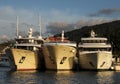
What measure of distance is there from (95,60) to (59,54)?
11297 millimetres

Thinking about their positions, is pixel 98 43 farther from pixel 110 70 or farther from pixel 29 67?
pixel 29 67

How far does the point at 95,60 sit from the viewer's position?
133 m

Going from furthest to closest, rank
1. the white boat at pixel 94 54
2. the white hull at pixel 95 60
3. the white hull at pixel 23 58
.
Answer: the white hull at pixel 23 58 < the white boat at pixel 94 54 < the white hull at pixel 95 60

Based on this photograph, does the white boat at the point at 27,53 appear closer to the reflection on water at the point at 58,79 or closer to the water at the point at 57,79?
the water at the point at 57,79

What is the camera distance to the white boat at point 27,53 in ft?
445

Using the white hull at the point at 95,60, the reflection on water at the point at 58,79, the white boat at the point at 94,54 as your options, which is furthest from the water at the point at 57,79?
the white boat at the point at 94,54

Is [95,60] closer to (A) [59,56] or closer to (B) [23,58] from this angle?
(A) [59,56]

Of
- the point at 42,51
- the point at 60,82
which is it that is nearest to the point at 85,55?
the point at 42,51

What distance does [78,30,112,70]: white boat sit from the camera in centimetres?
13323

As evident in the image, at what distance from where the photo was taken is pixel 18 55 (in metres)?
136

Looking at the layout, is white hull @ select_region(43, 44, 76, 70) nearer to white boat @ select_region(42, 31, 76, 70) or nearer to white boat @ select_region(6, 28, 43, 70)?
white boat @ select_region(42, 31, 76, 70)

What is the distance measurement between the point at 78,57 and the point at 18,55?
1861cm

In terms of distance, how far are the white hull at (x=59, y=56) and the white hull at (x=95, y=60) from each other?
11.8ft

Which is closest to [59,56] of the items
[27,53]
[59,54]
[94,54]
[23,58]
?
[59,54]
